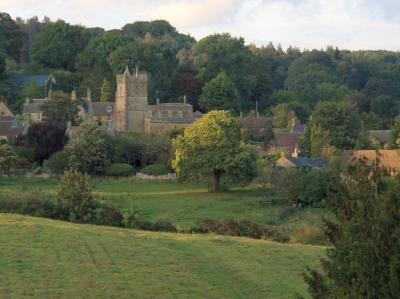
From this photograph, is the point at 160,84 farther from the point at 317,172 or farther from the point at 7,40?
the point at 317,172

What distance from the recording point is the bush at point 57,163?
62.4m

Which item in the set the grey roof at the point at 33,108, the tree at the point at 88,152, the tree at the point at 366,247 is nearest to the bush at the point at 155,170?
the tree at the point at 88,152

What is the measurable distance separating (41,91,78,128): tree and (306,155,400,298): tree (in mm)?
54366

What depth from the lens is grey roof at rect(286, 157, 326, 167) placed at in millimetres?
64938

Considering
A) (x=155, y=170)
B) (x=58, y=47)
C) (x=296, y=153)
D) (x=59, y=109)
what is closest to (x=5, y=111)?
(x=59, y=109)

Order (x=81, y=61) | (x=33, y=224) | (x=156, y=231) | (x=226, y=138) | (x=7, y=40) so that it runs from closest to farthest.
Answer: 1. (x=33, y=224)
2. (x=156, y=231)
3. (x=226, y=138)
4. (x=81, y=61)
5. (x=7, y=40)

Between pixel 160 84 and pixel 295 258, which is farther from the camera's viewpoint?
pixel 160 84

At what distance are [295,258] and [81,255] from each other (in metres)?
7.60

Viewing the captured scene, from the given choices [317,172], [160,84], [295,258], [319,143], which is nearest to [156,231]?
[295,258]

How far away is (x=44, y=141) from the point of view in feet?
218

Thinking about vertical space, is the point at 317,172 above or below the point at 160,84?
below

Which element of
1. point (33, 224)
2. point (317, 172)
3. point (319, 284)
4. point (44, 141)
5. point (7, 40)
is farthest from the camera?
point (7, 40)

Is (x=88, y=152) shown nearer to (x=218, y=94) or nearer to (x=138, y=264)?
(x=218, y=94)

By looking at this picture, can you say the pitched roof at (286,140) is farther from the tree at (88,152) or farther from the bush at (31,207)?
the bush at (31,207)
